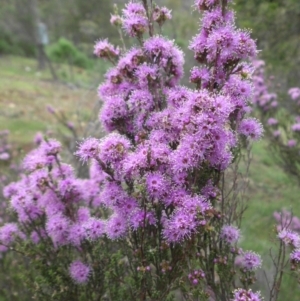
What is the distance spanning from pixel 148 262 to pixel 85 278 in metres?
0.53

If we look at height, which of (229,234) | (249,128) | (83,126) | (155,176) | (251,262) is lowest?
(83,126)

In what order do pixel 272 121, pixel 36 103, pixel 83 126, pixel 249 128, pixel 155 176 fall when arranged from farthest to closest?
pixel 36 103 < pixel 83 126 < pixel 272 121 < pixel 249 128 < pixel 155 176

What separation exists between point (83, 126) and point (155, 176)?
927 centimetres

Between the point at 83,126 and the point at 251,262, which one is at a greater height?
the point at 251,262

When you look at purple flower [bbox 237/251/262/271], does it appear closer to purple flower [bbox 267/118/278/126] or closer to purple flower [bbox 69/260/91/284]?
purple flower [bbox 69/260/91/284]

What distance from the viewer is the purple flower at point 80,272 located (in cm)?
251

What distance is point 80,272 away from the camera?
2.51 metres

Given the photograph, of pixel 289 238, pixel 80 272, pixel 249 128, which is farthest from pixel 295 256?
pixel 80 272

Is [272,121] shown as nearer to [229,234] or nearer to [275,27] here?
[275,27]

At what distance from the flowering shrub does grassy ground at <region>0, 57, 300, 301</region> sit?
1.71ft

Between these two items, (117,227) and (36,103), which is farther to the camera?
(36,103)

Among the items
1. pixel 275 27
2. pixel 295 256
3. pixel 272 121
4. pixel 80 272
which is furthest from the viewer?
pixel 275 27

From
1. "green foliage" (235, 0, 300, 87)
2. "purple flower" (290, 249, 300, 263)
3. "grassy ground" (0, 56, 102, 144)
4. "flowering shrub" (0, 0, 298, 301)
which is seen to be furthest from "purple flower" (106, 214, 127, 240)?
"grassy ground" (0, 56, 102, 144)

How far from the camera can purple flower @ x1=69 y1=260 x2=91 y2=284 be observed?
2508 millimetres
